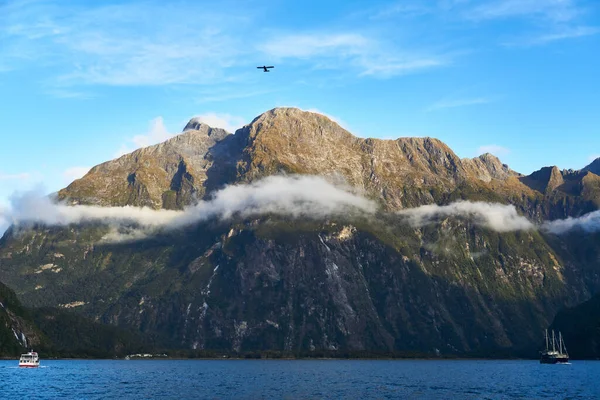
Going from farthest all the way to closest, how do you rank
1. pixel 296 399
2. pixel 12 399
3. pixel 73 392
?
pixel 73 392 < pixel 296 399 < pixel 12 399

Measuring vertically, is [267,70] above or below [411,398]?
above

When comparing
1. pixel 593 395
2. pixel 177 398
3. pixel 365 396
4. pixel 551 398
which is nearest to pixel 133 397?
pixel 177 398

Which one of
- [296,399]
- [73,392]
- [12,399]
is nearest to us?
[12,399]

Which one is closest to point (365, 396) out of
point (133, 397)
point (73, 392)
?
point (133, 397)

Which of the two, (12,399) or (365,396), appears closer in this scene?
(12,399)

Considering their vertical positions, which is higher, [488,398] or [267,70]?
[267,70]

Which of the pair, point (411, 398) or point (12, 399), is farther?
point (411, 398)

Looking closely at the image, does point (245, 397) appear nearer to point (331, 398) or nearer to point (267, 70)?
point (331, 398)

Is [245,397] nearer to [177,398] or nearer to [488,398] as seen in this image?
[177,398]

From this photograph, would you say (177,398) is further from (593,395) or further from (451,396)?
(593,395)
